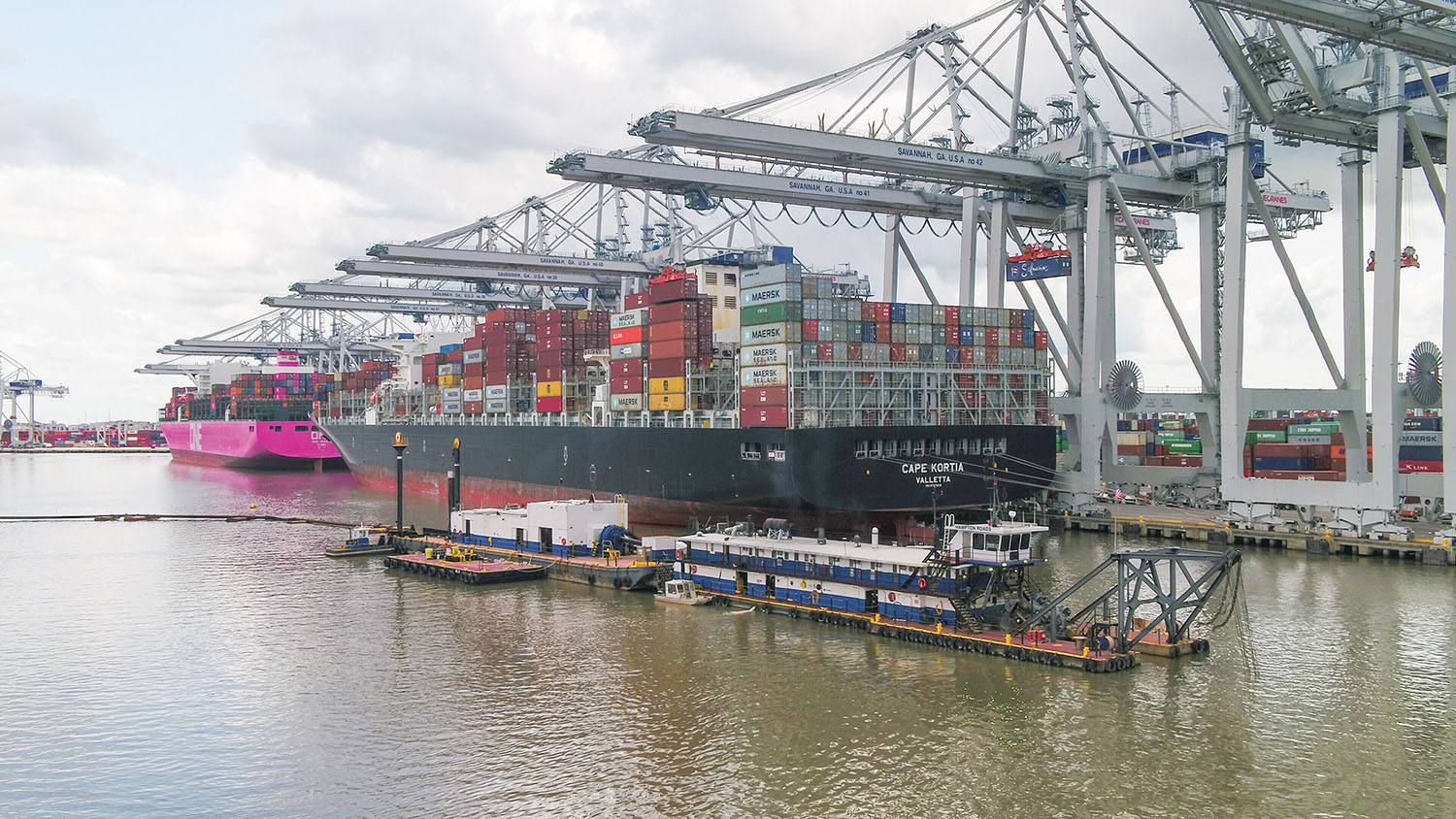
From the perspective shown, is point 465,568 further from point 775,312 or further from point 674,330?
point 674,330

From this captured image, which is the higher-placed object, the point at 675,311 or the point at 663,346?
the point at 675,311

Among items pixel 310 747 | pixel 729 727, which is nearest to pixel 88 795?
pixel 310 747

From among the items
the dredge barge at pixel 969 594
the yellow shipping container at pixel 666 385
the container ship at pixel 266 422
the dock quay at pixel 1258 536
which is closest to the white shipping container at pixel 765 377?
the yellow shipping container at pixel 666 385

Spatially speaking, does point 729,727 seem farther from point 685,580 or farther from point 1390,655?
point 1390,655

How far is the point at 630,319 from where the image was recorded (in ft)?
178

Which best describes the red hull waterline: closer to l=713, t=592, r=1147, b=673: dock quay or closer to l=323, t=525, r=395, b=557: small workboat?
l=323, t=525, r=395, b=557: small workboat

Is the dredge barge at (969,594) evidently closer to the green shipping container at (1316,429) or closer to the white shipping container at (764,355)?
the white shipping container at (764,355)

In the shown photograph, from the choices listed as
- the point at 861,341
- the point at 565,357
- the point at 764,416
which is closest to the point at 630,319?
Result: the point at 565,357

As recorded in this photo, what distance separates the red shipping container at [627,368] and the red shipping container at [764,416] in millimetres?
9824

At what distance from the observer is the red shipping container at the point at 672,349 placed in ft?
165

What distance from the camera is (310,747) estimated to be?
21219mm

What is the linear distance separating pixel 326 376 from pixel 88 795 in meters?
104

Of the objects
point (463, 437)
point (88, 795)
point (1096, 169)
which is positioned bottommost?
point (88, 795)

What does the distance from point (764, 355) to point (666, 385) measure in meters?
7.92
